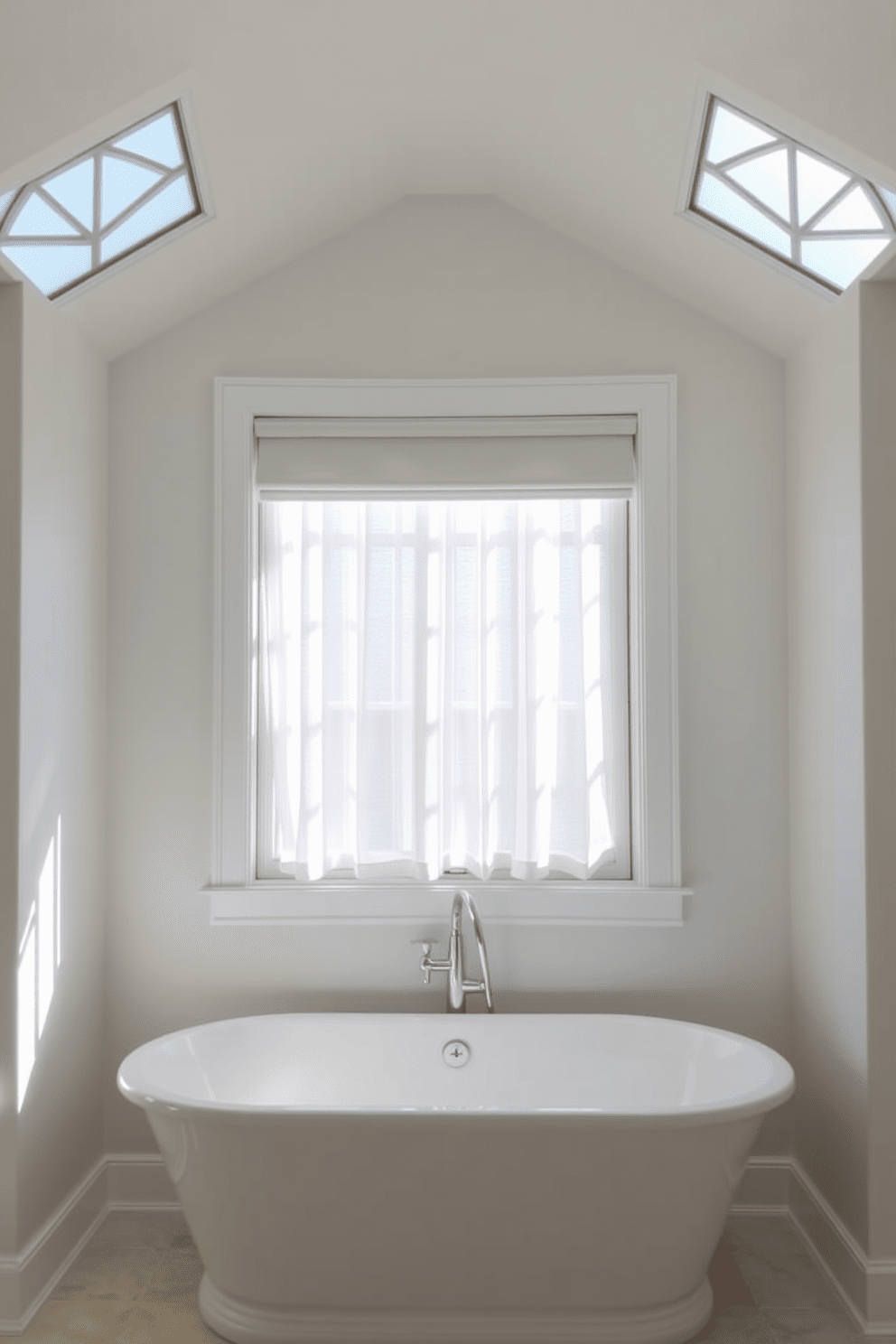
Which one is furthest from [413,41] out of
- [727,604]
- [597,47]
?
[727,604]

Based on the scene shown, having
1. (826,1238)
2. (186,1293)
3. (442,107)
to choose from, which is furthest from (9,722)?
(826,1238)

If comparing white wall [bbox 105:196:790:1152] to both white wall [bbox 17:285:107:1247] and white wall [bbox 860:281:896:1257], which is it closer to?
white wall [bbox 17:285:107:1247]

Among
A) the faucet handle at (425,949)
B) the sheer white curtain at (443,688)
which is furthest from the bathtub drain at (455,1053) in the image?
the sheer white curtain at (443,688)

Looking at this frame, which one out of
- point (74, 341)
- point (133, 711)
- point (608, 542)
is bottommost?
point (133, 711)

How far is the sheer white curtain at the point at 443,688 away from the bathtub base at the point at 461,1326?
43.7 inches

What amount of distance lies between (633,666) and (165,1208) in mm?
2037

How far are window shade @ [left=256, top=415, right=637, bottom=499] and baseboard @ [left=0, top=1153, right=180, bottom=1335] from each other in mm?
1973

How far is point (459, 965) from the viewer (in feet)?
9.50

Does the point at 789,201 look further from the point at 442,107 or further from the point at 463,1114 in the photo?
the point at 463,1114

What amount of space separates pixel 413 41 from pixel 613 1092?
264cm

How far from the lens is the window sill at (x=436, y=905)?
3.01 metres

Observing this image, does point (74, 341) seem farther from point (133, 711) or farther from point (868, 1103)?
point (868, 1103)

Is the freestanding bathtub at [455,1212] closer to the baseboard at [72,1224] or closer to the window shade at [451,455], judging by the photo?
the baseboard at [72,1224]

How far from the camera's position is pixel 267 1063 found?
9.22ft
